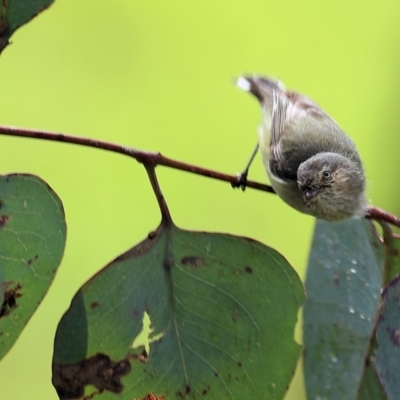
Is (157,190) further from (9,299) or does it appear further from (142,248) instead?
(9,299)

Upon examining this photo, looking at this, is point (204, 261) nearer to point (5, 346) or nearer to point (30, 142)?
point (5, 346)

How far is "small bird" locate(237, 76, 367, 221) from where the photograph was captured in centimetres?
127

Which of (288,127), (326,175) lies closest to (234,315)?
(326,175)

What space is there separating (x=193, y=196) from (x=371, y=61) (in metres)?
1.10

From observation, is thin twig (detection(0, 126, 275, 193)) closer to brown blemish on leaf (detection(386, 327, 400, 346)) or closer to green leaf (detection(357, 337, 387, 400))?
brown blemish on leaf (detection(386, 327, 400, 346))

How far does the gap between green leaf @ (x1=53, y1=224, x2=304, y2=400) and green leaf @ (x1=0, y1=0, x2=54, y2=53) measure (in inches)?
12.1

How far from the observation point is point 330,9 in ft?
8.44

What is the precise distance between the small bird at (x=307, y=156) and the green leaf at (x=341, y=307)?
0.10m

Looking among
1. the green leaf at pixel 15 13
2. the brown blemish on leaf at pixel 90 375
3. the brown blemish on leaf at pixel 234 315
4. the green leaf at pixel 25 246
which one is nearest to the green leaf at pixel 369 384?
the brown blemish on leaf at pixel 234 315

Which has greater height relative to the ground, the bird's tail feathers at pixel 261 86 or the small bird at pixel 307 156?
the bird's tail feathers at pixel 261 86

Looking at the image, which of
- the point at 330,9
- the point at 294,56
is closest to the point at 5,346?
the point at 294,56

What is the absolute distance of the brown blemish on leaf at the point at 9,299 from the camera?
69 centimetres

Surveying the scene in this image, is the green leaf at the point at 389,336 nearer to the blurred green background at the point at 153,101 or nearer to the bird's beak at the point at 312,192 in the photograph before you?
the bird's beak at the point at 312,192

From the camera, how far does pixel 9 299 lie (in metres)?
0.69
